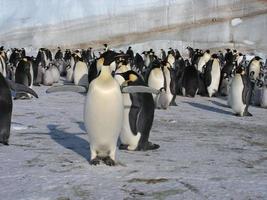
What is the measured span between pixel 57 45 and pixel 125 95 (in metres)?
28.7

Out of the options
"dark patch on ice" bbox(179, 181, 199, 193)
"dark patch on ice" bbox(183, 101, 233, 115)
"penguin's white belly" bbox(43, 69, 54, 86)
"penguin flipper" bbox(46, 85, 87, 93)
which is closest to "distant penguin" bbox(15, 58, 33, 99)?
"penguin's white belly" bbox(43, 69, 54, 86)

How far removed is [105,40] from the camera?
33.4 metres

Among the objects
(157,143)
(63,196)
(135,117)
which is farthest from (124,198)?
(157,143)

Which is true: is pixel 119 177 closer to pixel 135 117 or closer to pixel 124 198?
pixel 124 198

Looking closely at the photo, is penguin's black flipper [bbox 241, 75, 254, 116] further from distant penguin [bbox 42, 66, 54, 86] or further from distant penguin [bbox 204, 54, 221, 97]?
distant penguin [bbox 42, 66, 54, 86]

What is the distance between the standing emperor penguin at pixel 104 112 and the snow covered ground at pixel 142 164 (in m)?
0.18

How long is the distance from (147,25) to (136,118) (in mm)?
28315

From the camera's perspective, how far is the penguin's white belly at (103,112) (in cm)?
460

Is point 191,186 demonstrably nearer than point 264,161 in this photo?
Yes

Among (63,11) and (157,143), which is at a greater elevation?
(63,11)

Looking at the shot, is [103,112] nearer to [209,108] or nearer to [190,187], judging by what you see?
[190,187]

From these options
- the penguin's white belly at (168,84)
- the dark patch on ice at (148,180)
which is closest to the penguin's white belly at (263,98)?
the penguin's white belly at (168,84)

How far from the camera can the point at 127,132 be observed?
5527 mm

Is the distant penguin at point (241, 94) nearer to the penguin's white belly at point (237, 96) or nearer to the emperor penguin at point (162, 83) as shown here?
the penguin's white belly at point (237, 96)
